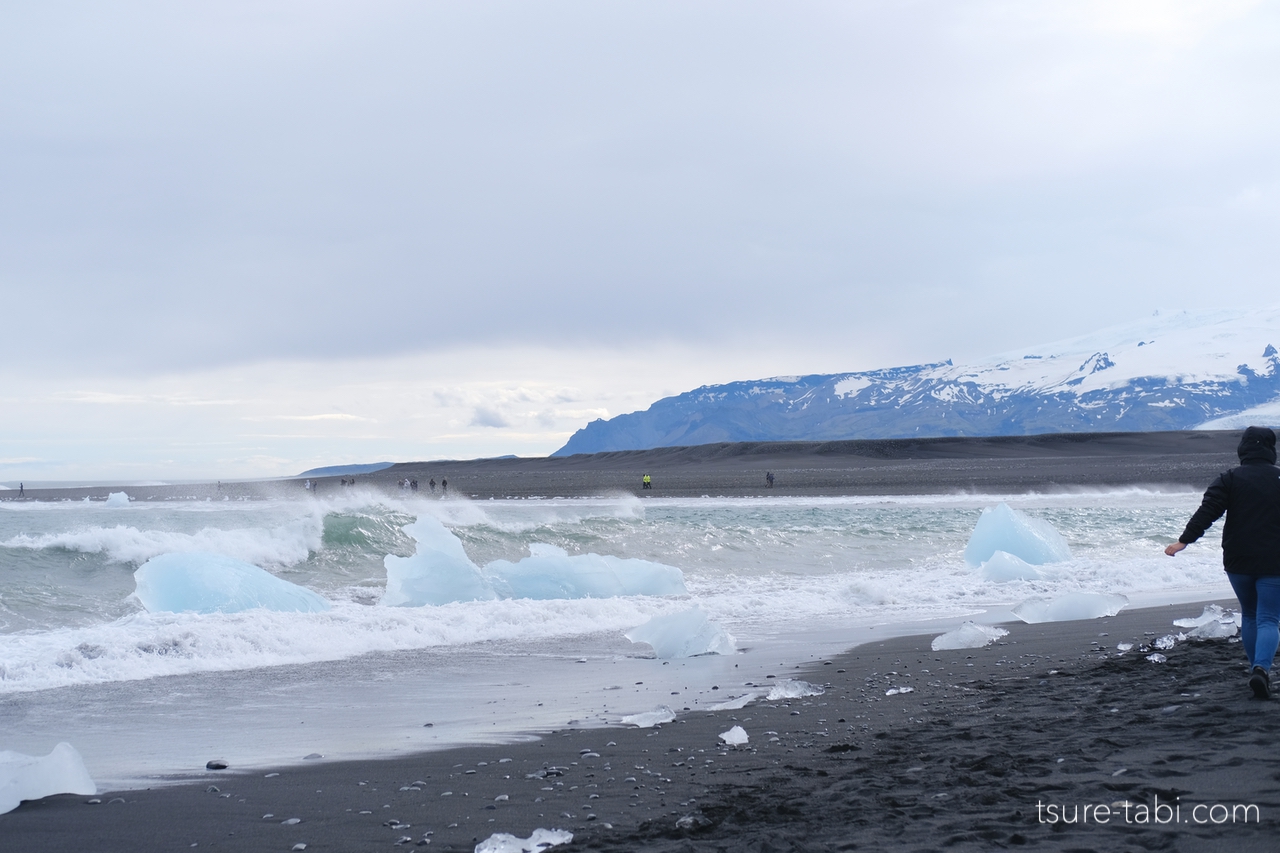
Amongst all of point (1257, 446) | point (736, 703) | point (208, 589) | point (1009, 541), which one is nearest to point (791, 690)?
point (736, 703)

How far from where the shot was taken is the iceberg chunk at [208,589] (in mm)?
11344

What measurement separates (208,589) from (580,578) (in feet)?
15.9

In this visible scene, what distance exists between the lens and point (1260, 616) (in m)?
5.54

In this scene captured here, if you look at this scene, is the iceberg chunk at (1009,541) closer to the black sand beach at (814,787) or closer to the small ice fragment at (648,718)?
the black sand beach at (814,787)

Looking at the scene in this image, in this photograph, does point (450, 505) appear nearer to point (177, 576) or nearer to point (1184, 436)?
point (177, 576)

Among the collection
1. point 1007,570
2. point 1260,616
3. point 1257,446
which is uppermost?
point 1257,446

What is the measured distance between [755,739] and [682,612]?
12.7 ft

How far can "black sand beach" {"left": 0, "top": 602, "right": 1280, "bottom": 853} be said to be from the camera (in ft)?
11.6

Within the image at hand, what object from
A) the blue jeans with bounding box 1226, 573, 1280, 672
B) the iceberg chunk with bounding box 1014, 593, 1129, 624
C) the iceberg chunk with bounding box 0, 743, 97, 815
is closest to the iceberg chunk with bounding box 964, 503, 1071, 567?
the iceberg chunk with bounding box 1014, 593, 1129, 624

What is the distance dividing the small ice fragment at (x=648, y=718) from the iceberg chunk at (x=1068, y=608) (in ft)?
19.6

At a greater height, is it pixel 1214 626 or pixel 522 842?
pixel 522 842

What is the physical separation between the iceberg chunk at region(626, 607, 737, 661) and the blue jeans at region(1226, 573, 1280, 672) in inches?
180

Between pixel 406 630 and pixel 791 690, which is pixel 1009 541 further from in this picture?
pixel 791 690

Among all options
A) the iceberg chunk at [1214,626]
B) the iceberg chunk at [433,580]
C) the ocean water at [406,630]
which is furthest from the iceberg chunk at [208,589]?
the iceberg chunk at [1214,626]
